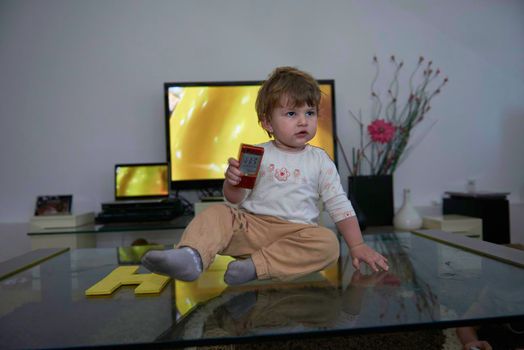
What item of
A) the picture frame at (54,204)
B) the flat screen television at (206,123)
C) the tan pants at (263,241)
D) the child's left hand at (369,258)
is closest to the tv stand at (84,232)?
the picture frame at (54,204)

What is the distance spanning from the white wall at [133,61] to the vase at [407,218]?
27 centimetres

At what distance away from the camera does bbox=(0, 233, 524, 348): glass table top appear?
0.50m

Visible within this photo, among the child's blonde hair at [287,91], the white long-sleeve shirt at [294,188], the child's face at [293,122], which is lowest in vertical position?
the white long-sleeve shirt at [294,188]

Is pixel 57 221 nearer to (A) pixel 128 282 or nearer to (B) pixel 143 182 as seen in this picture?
(B) pixel 143 182

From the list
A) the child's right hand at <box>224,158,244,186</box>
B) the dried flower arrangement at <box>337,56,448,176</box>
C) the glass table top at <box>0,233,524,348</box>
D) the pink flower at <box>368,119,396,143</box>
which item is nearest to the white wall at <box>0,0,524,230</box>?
the dried flower arrangement at <box>337,56,448,176</box>

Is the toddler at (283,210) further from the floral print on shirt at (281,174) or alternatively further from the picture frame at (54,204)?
the picture frame at (54,204)

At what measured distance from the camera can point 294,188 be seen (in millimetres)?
825

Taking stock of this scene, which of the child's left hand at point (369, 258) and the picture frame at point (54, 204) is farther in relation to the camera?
the picture frame at point (54, 204)

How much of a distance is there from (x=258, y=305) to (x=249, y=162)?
28 cm

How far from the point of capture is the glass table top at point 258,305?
50 cm

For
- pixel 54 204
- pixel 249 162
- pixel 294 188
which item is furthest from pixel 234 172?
pixel 54 204

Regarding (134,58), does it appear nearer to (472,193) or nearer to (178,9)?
(178,9)

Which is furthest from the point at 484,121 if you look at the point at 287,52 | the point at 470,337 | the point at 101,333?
the point at 101,333

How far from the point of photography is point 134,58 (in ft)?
6.71
